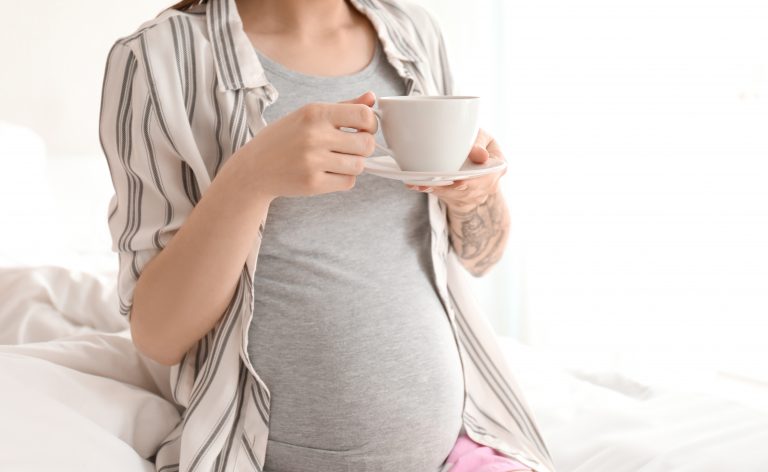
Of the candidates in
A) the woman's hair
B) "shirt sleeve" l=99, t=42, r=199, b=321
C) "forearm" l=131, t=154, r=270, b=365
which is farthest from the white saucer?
the woman's hair

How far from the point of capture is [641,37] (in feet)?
7.01

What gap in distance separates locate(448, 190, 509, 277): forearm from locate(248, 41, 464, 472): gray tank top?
116mm

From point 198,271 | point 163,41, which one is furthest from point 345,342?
point 163,41

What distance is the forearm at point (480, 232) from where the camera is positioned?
1.08 m

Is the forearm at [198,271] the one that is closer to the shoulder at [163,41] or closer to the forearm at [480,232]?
→ the shoulder at [163,41]

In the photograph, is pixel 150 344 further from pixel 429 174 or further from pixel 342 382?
pixel 429 174

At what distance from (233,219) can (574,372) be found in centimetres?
84

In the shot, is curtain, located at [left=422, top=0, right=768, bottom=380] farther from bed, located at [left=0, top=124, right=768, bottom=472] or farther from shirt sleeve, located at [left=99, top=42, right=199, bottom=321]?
shirt sleeve, located at [left=99, top=42, right=199, bottom=321]

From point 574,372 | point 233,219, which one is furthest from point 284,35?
point 574,372

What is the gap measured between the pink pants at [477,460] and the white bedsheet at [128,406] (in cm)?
17

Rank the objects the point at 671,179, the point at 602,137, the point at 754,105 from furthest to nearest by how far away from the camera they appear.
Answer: the point at 602,137 < the point at 671,179 < the point at 754,105

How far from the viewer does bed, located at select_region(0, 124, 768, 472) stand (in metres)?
0.84

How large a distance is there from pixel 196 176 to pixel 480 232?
39 cm

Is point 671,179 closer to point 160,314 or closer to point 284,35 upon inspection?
point 284,35
